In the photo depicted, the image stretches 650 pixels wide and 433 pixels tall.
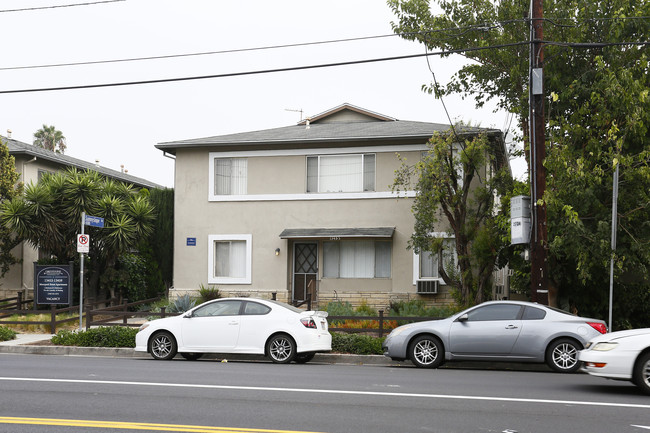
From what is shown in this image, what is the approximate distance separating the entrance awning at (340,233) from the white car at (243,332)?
7.05m

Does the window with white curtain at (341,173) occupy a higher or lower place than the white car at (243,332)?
higher

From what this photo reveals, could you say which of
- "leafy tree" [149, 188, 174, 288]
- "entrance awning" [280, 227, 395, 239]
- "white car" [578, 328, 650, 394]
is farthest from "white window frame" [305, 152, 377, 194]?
"white car" [578, 328, 650, 394]

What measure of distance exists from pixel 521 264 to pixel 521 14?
6.60 meters

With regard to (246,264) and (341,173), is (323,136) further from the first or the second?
(246,264)

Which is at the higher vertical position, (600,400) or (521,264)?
(521,264)

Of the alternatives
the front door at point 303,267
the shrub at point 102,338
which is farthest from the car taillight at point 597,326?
the front door at point 303,267

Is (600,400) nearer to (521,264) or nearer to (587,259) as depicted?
(587,259)

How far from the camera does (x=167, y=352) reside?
15023mm

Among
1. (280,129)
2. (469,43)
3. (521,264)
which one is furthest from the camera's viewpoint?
(280,129)

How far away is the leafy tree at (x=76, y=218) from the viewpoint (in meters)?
23.2

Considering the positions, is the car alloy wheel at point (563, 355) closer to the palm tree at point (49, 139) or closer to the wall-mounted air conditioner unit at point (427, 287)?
the wall-mounted air conditioner unit at point (427, 287)

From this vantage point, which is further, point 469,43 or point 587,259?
point 469,43

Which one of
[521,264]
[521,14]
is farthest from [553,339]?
[521,14]

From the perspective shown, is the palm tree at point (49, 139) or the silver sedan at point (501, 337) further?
the palm tree at point (49, 139)
